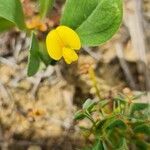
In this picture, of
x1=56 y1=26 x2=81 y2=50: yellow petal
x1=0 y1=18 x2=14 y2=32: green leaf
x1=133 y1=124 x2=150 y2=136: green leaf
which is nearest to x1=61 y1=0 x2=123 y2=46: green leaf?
x1=56 y1=26 x2=81 y2=50: yellow petal

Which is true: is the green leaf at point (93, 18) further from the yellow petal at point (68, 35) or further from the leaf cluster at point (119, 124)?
the leaf cluster at point (119, 124)

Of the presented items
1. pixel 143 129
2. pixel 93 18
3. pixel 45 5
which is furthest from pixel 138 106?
pixel 45 5

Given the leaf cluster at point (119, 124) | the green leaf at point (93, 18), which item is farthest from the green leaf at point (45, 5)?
the leaf cluster at point (119, 124)

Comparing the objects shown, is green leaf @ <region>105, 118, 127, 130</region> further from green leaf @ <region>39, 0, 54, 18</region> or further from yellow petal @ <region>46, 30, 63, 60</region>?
green leaf @ <region>39, 0, 54, 18</region>

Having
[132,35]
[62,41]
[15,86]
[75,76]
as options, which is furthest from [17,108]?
[132,35]

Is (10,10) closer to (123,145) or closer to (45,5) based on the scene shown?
(45,5)

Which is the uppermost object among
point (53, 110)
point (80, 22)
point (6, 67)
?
point (80, 22)

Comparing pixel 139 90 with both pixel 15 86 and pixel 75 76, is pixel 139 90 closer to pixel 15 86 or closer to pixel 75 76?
pixel 75 76
